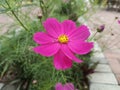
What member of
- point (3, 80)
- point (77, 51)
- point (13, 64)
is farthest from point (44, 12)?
point (77, 51)

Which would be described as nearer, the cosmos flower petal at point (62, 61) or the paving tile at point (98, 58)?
the cosmos flower petal at point (62, 61)

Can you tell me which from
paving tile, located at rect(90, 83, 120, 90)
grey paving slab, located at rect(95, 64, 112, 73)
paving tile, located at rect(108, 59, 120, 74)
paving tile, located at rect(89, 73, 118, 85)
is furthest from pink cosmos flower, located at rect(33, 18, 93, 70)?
paving tile, located at rect(108, 59, 120, 74)

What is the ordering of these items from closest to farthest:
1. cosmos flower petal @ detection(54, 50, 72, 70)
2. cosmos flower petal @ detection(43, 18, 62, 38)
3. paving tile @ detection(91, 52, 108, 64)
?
cosmos flower petal @ detection(54, 50, 72, 70), cosmos flower petal @ detection(43, 18, 62, 38), paving tile @ detection(91, 52, 108, 64)

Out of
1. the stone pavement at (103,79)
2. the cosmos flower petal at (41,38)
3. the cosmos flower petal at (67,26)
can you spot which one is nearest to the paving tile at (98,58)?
the stone pavement at (103,79)

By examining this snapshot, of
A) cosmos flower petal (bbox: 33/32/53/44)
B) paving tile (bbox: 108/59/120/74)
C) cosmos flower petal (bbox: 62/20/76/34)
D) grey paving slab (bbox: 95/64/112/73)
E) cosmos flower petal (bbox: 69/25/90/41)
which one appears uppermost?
paving tile (bbox: 108/59/120/74)

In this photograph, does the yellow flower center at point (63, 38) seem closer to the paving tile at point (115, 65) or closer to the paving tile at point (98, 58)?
the paving tile at point (98, 58)

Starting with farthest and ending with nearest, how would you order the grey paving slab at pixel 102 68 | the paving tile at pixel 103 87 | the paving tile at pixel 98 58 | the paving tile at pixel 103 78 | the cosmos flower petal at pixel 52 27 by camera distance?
the paving tile at pixel 98 58 < the grey paving slab at pixel 102 68 < the paving tile at pixel 103 78 < the paving tile at pixel 103 87 < the cosmos flower petal at pixel 52 27

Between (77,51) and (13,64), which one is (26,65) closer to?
(13,64)

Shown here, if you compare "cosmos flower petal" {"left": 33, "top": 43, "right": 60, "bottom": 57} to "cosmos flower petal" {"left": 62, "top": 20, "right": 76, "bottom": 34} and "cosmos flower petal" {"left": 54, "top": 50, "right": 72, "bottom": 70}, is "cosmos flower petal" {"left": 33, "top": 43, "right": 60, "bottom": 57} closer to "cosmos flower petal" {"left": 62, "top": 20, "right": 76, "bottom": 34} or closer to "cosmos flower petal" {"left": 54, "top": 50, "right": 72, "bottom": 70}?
"cosmos flower petal" {"left": 54, "top": 50, "right": 72, "bottom": 70}
